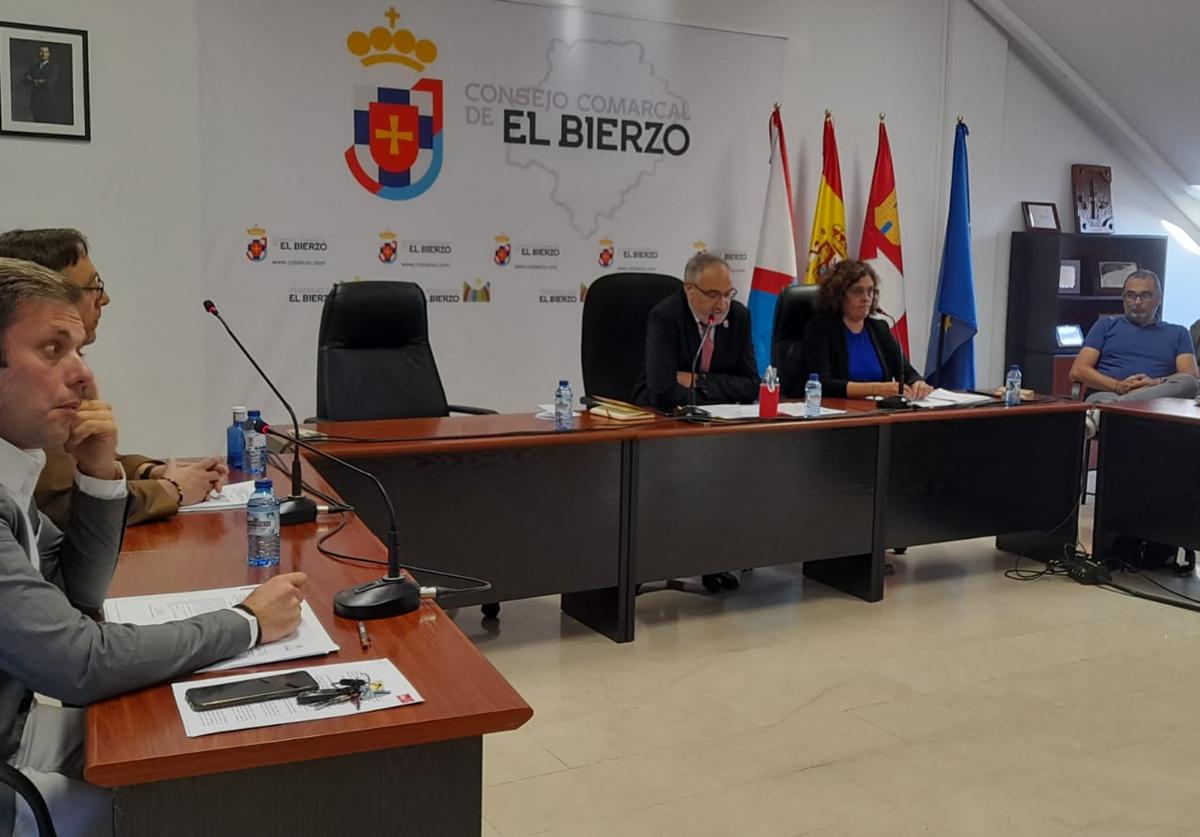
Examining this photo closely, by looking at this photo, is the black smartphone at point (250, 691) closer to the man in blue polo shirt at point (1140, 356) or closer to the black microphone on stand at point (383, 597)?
the black microphone on stand at point (383, 597)

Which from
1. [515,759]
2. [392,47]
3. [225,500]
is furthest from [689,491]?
[392,47]

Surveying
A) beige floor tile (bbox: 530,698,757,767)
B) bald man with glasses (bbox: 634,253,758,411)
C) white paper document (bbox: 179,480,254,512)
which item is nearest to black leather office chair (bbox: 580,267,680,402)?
bald man with glasses (bbox: 634,253,758,411)

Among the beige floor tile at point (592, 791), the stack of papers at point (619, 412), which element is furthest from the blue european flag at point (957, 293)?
the beige floor tile at point (592, 791)

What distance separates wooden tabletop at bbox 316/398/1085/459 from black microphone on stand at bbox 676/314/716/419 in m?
0.04

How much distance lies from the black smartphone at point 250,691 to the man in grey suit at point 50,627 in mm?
67

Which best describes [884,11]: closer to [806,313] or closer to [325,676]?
[806,313]

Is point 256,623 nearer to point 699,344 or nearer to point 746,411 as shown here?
point 746,411

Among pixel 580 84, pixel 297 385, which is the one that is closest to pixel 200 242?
pixel 297 385

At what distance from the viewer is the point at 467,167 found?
5062 mm

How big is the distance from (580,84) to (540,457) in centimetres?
251

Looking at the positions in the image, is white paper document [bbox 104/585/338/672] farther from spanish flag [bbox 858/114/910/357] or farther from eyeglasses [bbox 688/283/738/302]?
spanish flag [bbox 858/114/910/357]

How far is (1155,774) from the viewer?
107 inches

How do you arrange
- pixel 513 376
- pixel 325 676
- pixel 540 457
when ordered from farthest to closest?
1. pixel 513 376
2. pixel 540 457
3. pixel 325 676

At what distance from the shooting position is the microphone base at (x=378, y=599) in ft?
5.55
